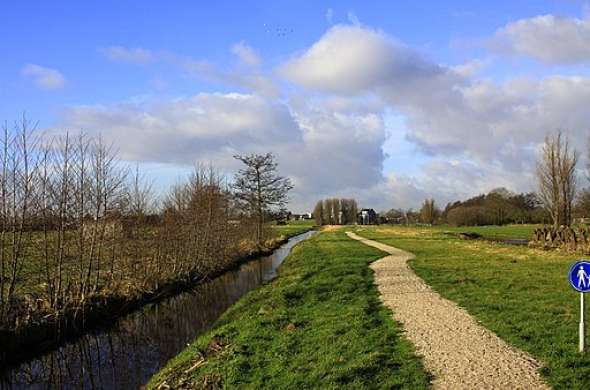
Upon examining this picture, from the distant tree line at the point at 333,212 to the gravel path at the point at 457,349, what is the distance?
125044 mm

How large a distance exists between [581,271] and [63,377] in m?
→ 10.1

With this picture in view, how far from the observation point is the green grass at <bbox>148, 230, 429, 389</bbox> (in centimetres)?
734

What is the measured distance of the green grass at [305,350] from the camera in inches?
289

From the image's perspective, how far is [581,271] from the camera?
25.2 ft

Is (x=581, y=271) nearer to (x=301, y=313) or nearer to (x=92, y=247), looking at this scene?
(x=301, y=313)

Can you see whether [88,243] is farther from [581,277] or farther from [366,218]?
[366,218]

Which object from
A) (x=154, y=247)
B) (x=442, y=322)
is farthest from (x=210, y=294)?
(x=442, y=322)

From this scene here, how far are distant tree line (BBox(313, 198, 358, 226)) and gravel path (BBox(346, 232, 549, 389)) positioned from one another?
125044 mm

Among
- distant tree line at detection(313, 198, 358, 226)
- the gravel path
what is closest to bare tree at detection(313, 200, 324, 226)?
distant tree line at detection(313, 198, 358, 226)

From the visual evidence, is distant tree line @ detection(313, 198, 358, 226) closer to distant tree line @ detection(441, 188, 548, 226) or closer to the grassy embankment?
distant tree line @ detection(441, 188, 548, 226)

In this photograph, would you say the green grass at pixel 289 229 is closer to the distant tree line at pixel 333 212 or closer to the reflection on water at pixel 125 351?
the distant tree line at pixel 333 212

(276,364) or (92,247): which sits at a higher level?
(92,247)

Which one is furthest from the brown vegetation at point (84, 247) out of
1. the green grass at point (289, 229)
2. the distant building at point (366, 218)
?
the distant building at point (366, 218)

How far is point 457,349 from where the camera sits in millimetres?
8328
